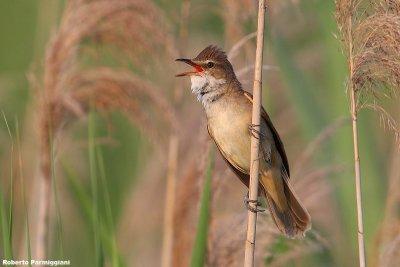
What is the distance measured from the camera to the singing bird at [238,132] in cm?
345

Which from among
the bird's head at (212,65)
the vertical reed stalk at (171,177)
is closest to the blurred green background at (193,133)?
the vertical reed stalk at (171,177)

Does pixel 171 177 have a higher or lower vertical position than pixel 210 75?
lower

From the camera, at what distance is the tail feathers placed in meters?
3.36

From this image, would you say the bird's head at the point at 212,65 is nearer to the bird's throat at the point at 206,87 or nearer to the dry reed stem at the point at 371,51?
the bird's throat at the point at 206,87

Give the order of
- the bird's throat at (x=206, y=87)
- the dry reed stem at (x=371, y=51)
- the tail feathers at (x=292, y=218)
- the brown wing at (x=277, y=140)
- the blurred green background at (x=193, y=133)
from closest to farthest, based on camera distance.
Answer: the dry reed stem at (x=371, y=51) → the tail feathers at (x=292, y=218) → the bird's throat at (x=206, y=87) → the brown wing at (x=277, y=140) → the blurred green background at (x=193, y=133)

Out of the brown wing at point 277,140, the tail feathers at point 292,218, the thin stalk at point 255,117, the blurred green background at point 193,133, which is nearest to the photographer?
the thin stalk at point 255,117

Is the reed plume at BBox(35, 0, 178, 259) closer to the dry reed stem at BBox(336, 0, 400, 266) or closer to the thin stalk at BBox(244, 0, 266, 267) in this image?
the thin stalk at BBox(244, 0, 266, 267)

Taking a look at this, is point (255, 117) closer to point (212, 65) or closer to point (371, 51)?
point (371, 51)

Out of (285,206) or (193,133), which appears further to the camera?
(193,133)

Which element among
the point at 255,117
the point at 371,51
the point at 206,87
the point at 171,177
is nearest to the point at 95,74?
the point at 206,87

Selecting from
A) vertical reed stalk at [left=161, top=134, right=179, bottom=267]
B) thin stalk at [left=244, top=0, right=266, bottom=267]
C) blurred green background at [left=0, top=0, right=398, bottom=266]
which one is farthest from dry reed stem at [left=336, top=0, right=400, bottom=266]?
vertical reed stalk at [left=161, top=134, right=179, bottom=267]

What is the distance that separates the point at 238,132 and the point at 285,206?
375 millimetres

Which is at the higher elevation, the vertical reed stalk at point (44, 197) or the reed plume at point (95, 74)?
the reed plume at point (95, 74)

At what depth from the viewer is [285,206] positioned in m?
3.49
